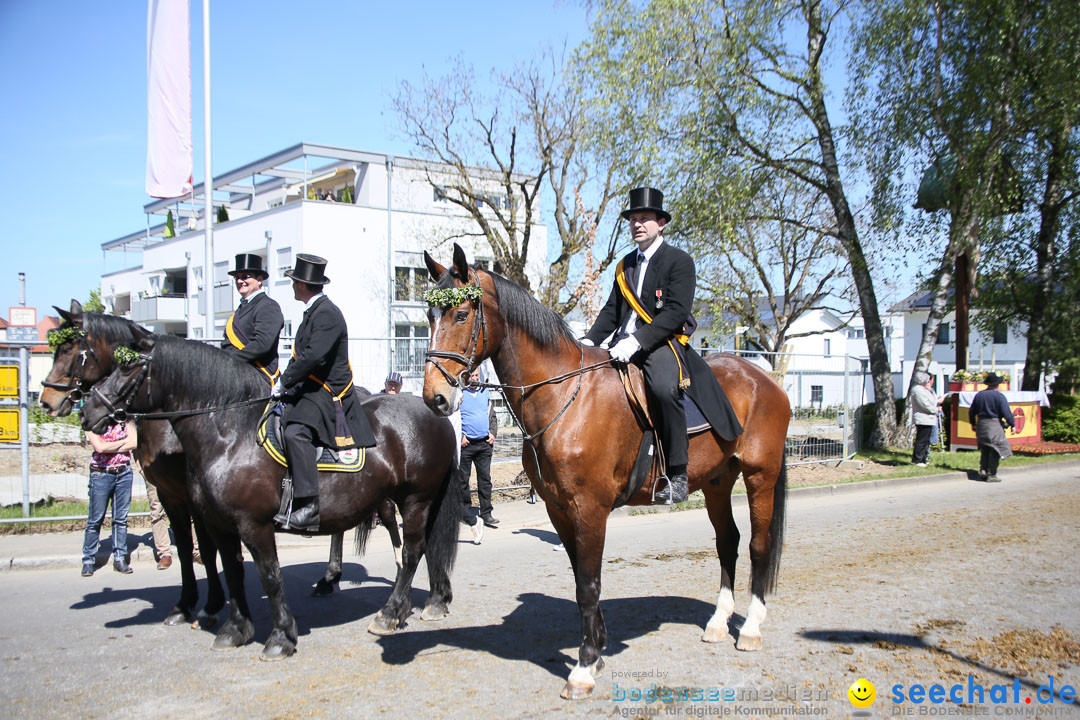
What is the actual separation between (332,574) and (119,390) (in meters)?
2.77

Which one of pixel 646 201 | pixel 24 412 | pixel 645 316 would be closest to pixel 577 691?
pixel 645 316

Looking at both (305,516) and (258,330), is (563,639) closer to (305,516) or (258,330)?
(305,516)

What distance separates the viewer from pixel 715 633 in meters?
5.72

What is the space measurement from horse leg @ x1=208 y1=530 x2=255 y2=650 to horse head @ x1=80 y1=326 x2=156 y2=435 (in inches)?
45.5

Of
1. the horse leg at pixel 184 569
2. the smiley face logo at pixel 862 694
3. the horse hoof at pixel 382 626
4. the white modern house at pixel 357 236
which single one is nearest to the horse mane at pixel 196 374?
the horse leg at pixel 184 569

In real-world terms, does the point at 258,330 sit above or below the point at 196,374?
above

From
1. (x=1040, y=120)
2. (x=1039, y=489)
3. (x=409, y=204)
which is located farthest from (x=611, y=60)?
(x=409, y=204)

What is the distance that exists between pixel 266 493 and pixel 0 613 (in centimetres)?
304

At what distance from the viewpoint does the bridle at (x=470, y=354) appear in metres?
4.53

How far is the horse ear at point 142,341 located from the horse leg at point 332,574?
8.20ft

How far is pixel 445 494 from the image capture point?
6.72 metres

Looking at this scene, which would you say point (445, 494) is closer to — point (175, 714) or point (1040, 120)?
point (175, 714)

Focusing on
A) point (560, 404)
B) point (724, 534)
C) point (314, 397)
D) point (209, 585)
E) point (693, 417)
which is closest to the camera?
point (560, 404)

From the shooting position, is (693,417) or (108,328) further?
(108,328)
